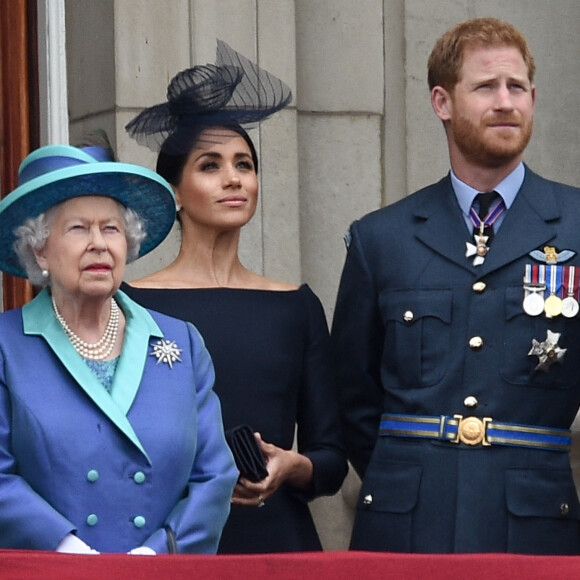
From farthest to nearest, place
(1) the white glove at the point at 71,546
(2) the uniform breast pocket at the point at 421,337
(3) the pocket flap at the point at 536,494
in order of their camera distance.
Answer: (2) the uniform breast pocket at the point at 421,337 < (3) the pocket flap at the point at 536,494 < (1) the white glove at the point at 71,546

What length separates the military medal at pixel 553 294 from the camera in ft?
14.7

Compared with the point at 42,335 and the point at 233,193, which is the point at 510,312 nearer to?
the point at 233,193

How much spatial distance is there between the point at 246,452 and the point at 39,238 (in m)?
0.72

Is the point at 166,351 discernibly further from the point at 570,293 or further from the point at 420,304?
the point at 570,293

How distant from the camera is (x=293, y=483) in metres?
4.55

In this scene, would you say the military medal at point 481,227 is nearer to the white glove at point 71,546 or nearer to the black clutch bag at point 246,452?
the black clutch bag at point 246,452

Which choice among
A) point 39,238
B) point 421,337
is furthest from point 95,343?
point 421,337

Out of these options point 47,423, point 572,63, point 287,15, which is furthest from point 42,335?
point 572,63

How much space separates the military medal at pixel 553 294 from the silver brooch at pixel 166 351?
0.96 meters

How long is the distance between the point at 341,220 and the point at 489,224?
1.59 metres

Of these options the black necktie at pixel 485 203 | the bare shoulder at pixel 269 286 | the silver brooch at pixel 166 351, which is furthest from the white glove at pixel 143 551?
the black necktie at pixel 485 203

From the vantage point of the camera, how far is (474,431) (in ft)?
14.6

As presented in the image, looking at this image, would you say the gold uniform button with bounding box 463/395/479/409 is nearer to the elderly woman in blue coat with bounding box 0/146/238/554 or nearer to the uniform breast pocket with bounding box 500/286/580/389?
the uniform breast pocket with bounding box 500/286/580/389

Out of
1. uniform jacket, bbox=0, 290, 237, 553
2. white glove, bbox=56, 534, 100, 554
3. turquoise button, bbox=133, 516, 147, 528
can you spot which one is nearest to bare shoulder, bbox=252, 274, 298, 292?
uniform jacket, bbox=0, 290, 237, 553
